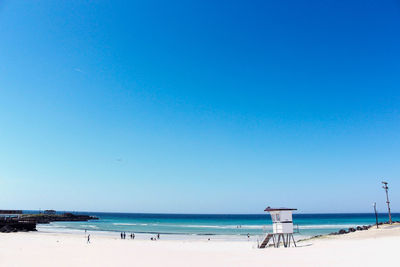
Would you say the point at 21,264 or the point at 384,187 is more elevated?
the point at 384,187

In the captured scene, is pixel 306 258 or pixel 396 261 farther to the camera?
pixel 306 258

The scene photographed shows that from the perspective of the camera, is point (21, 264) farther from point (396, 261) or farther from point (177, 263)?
point (396, 261)

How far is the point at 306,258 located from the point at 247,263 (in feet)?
13.7

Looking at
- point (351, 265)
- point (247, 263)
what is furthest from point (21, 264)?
point (351, 265)

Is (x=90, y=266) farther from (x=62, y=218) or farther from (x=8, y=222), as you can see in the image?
(x=62, y=218)

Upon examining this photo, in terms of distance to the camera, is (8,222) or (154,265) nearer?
(154,265)

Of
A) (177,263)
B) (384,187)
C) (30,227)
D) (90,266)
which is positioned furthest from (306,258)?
(30,227)

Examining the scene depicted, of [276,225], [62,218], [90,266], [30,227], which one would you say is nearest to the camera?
[90,266]

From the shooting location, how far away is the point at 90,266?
54.2 ft

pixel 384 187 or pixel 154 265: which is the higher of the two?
pixel 384 187

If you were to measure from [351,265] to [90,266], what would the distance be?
14.1 metres

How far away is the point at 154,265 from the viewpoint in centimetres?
1714

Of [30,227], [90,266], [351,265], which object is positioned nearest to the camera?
[351,265]

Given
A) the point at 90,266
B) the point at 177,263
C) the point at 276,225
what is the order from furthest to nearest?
the point at 276,225 < the point at 177,263 < the point at 90,266
